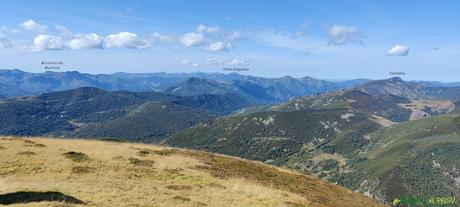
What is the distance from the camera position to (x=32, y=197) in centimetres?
2848

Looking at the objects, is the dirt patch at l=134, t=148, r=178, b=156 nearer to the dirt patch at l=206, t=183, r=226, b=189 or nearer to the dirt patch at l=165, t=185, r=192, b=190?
the dirt patch at l=206, t=183, r=226, b=189

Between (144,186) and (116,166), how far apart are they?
1100cm

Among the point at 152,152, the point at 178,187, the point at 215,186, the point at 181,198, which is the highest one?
the point at 181,198

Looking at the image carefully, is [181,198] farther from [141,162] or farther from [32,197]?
[141,162]

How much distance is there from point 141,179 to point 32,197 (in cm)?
1492

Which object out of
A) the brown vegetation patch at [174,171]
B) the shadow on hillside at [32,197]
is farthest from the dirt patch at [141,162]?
the shadow on hillside at [32,197]

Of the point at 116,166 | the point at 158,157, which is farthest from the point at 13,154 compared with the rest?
the point at 158,157

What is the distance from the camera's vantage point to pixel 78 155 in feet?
165

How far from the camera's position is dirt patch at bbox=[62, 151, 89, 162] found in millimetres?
48562

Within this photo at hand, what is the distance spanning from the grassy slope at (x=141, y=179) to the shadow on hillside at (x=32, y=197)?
954mm

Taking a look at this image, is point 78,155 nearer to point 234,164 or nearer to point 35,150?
point 35,150

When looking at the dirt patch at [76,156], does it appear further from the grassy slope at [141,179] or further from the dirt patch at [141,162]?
the dirt patch at [141,162]

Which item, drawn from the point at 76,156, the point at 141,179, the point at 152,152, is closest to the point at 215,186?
the point at 141,179

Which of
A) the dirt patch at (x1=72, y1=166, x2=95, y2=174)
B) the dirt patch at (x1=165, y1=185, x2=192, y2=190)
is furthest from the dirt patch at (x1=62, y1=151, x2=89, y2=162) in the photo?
the dirt patch at (x1=165, y1=185, x2=192, y2=190)
